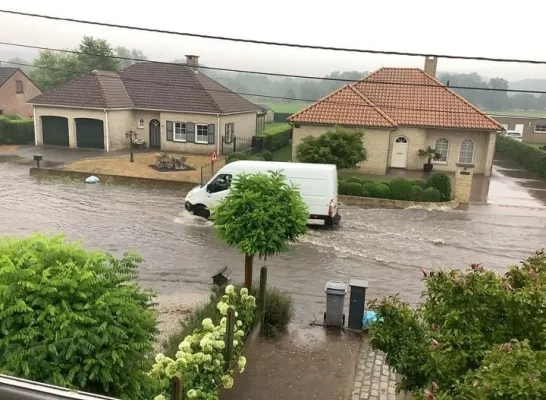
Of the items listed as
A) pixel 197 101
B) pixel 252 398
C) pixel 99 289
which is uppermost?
pixel 197 101

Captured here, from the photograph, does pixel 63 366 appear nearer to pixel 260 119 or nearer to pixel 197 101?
pixel 197 101

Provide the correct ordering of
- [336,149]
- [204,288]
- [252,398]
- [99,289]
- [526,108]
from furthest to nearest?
[526,108] → [336,149] → [204,288] → [252,398] → [99,289]

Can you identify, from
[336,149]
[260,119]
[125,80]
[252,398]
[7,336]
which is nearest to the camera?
[7,336]

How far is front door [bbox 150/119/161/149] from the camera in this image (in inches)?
Answer: 1304

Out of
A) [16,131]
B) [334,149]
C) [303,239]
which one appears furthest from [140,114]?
[303,239]

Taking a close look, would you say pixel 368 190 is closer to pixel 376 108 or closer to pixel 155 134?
pixel 376 108

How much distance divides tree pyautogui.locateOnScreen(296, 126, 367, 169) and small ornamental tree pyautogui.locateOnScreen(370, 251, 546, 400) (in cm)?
1664

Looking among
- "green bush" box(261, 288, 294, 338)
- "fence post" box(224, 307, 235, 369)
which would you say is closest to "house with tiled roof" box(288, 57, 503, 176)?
"green bush" box(261, 288, 294, 338)

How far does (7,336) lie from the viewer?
3855mm

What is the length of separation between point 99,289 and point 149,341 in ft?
2.55

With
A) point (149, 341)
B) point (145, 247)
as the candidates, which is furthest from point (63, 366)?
point (145, 247)

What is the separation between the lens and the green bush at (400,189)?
826 inches

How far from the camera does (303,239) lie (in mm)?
15922

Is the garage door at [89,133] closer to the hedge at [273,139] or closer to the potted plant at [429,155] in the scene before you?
the hedge at [273,139]
